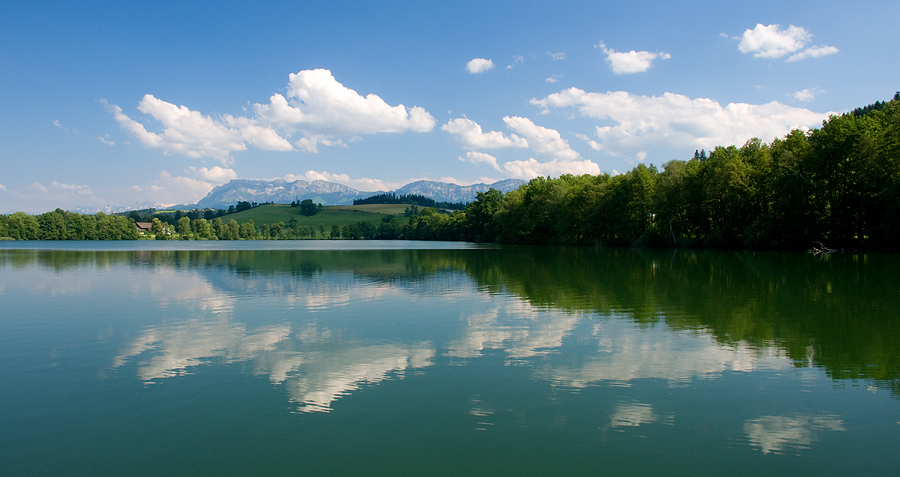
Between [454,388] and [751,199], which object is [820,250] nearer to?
[751,199]

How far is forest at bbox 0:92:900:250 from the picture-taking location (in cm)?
4978

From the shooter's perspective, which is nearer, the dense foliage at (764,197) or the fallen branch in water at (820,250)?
the dense foliage at (764,197)

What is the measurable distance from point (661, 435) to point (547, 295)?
14.0 meters

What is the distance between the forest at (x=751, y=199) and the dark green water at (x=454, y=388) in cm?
4294

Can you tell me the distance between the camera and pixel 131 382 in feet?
29.5

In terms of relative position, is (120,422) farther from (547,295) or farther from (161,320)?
(547,295)

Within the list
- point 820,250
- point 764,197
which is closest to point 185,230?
point 764,197

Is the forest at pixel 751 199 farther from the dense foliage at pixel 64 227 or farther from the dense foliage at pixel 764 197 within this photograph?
the dense foliage at pixel 64 227

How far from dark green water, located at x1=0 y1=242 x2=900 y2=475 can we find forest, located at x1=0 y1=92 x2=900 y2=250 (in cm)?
4294

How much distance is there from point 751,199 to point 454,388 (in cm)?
6656

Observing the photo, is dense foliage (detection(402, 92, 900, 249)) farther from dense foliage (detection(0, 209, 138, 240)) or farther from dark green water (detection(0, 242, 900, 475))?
dense foliage (detection(0, 209, 138, 240))

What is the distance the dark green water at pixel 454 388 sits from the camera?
5961 mm

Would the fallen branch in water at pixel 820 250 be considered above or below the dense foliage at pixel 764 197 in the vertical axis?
below

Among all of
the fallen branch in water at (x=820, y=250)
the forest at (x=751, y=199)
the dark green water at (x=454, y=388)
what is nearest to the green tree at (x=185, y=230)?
the forest at (x=751, y=199)
